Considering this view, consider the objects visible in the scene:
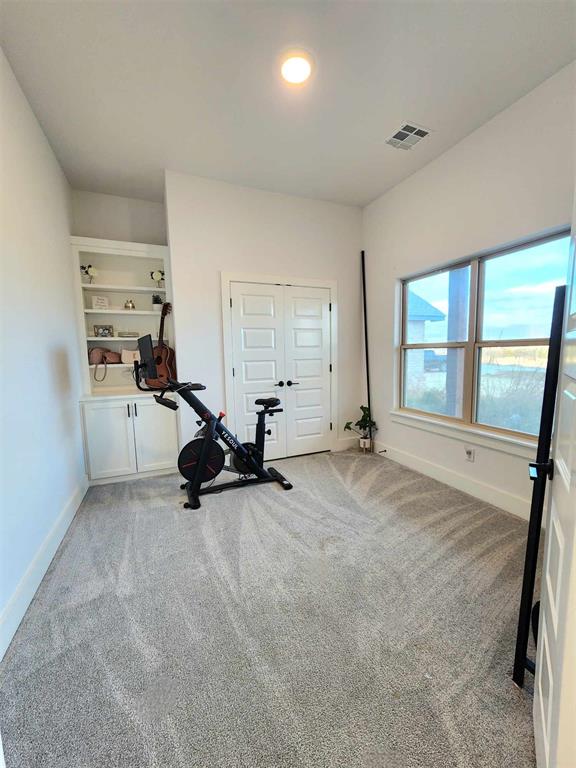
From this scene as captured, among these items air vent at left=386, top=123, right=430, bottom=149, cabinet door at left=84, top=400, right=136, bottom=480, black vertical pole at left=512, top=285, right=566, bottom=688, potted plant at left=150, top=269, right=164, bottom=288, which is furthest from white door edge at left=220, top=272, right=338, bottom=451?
black vertical pole at left=512, top=285, right=566, bottom=688

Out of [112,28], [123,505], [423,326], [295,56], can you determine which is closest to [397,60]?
[295,56]

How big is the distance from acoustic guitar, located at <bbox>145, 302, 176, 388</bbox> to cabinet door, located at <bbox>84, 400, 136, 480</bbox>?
0.47 meters

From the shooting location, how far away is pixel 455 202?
2.85m

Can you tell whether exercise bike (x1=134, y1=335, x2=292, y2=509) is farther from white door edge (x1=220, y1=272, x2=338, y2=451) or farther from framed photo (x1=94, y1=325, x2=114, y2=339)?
framed photo (x1=94, y1=325, x2=114, y2=339)

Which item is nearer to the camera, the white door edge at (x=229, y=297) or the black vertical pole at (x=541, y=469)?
the black vertical pole at (x=541, y=469)

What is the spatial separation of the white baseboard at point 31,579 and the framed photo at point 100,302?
2.08 m

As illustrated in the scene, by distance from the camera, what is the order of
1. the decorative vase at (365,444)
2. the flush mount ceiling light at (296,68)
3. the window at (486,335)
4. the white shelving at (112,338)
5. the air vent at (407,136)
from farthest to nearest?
the decorative vase at (365,444) → the white shelving at (112,338) → the air vent at (407,136) → the window at (486,335) → the flush mount ceiling light at (296,68)

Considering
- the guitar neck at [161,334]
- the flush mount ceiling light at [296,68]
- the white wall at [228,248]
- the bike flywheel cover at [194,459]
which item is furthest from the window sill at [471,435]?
the flush mount ceiling light at [296,68]

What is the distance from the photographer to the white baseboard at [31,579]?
148cm

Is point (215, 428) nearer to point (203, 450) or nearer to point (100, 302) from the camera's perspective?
point (203, 450)

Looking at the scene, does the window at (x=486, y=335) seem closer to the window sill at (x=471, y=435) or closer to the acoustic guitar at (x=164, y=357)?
the window sill at (x=471, y=435)

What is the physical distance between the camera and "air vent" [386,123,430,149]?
102 inches

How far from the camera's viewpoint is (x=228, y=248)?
11.5ft

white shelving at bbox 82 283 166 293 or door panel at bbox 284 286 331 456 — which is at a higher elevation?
white shelving at bbox 82 283 166 293
